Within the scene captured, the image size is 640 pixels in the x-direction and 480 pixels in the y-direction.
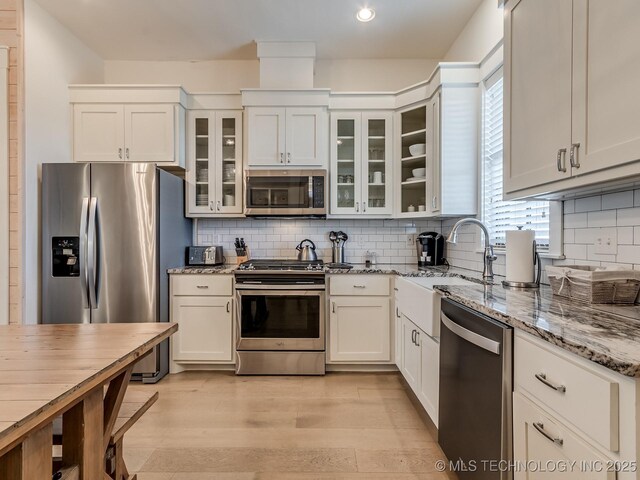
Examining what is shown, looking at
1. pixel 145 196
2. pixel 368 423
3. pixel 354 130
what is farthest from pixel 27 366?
pixel 354 130

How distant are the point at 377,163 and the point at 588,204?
74.4 inches

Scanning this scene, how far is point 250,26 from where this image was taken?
3.03 meters

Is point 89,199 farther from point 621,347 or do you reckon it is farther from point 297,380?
point 621,347

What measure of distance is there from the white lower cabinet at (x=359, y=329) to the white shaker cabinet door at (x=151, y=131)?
205 cm

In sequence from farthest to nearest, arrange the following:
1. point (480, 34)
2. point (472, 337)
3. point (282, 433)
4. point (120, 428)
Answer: point (480, 34), point (282, 433), point (472, 337), point (120, 428)

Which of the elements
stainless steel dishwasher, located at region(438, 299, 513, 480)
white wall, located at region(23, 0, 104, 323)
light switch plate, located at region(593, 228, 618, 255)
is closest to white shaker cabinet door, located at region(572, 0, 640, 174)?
light switch plate, located at region(593, 228, 618, 255)

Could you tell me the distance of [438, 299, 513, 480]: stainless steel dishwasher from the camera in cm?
122

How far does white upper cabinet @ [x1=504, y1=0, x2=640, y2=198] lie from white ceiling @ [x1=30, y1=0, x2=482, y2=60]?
1316 mm

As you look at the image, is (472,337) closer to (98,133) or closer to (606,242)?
(606,242)

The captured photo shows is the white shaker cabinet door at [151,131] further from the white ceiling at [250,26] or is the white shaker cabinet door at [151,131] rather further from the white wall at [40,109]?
the white ceiling at [250,26]

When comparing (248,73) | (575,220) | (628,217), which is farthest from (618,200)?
(248,73)

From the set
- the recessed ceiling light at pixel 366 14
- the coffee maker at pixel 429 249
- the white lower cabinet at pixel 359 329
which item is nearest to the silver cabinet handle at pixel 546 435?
the white lower cabinet at pixel 359 329

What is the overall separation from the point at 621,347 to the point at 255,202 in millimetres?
2775

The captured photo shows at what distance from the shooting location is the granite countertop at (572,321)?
815mm
